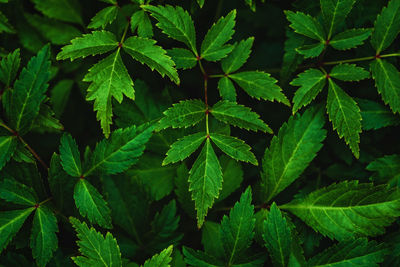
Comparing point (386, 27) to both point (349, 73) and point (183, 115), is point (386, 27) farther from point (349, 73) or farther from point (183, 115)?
point (183, 115)

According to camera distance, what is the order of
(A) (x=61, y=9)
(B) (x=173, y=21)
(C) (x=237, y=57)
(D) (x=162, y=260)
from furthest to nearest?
(A) (x=61, y=9) → (C) (x=237, y=57) → (B) (x=173, y=21) → (D) (x=162, y=260)

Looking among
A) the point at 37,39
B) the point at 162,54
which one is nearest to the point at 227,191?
the point at 162,54

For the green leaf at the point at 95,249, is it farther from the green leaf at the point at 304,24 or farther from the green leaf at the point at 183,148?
the green leaf at the point at 304,24

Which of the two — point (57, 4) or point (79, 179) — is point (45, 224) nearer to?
point (79, 179)

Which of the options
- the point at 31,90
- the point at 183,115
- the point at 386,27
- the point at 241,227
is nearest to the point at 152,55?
the point at 183,115

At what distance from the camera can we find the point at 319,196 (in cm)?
154

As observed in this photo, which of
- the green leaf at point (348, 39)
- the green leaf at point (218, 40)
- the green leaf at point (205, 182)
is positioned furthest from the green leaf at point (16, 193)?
the green leaf at point (348, 39)

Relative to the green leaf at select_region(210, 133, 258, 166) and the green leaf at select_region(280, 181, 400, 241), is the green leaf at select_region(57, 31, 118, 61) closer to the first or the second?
the green leaf at select_region(210, 133, 258, 166)

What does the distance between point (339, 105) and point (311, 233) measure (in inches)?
21.6

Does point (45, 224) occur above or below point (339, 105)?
below

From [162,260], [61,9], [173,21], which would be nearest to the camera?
[162,260]

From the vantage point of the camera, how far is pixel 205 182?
135cm

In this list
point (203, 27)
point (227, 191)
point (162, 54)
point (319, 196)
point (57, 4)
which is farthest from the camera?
point (203, 27)

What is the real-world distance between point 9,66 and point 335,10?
4.24 feet
